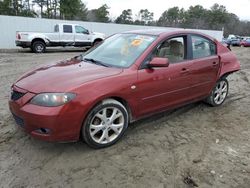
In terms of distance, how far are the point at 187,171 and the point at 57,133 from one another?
5.45 ft

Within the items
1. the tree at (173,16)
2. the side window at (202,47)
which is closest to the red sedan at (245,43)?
the side window at (202,47)

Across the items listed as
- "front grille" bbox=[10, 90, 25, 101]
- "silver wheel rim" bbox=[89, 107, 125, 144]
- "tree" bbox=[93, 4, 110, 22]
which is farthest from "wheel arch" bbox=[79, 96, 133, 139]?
"tree" bbox=[93, 4, 110, 22]

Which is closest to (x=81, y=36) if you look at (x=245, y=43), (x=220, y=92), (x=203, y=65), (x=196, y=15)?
(x=220, y=92)

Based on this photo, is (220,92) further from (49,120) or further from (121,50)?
(49,120)

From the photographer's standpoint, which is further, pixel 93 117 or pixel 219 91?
pixel 219 91

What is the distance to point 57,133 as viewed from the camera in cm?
346

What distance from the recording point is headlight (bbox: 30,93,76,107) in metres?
3.40

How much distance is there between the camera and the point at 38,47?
16.8m

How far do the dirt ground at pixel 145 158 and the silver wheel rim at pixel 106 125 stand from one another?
170 mm

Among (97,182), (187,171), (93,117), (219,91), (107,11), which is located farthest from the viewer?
(107,11)

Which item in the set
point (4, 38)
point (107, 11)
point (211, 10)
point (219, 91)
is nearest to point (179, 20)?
point (211, 10)

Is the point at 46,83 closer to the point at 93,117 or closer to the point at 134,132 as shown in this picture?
the point at 93,117

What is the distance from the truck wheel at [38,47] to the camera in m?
16.6

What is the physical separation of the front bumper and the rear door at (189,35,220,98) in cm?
238
